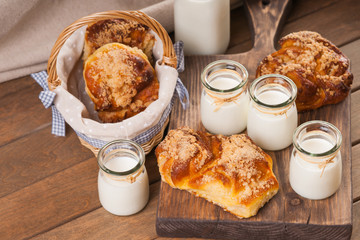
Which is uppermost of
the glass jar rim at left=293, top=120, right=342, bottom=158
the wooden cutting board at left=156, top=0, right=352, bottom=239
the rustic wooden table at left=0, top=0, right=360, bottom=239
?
the glass jar rim at left=293, top=120, right=342, bottom=158

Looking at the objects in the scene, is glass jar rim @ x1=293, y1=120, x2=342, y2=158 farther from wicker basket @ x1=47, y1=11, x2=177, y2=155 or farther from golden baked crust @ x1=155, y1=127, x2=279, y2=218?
wicker basket @ x1=47, y1=11, x2=177, y2=155

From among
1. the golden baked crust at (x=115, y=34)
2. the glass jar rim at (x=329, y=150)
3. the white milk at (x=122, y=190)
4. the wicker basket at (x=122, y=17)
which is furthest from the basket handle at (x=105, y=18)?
the glass jar rim at (x=329, y=150)

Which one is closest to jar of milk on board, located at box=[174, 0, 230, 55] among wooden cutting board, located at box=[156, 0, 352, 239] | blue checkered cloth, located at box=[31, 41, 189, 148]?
blue checkered cloth, located at box=[31, 41, 189, 148]

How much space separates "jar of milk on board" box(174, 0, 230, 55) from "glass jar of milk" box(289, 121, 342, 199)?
1.75 ft

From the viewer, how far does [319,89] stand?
153 centimetres

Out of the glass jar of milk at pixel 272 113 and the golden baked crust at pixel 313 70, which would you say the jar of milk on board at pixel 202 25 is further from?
the glass jar of milk at pixel 272 113

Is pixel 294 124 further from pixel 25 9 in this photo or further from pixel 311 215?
pixel 25 9

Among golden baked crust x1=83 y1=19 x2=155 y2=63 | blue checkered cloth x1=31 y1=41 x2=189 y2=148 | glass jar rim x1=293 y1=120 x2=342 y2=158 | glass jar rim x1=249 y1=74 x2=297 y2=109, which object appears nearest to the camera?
glass jar rim x1=293 y1=120 x2=342 y2=158

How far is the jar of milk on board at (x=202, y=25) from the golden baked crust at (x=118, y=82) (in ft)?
0.80

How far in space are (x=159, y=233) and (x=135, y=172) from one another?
0.58ft

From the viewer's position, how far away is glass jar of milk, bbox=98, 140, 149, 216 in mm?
1348

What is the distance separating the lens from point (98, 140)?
1.47 metres

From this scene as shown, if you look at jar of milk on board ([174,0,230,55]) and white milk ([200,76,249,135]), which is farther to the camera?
jar of milk on board ([174,0,230,55])

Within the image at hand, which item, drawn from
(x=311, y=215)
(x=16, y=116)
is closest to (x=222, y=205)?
(x=311, y=215)
